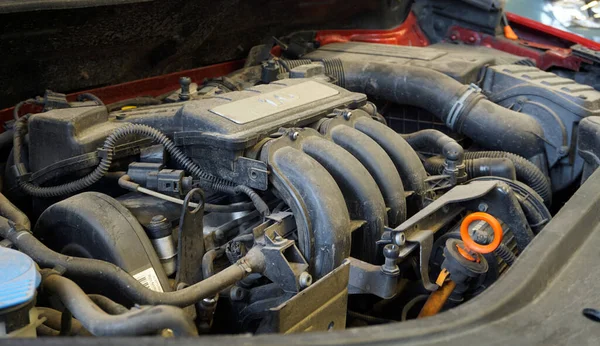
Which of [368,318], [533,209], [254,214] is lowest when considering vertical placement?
[368,318]

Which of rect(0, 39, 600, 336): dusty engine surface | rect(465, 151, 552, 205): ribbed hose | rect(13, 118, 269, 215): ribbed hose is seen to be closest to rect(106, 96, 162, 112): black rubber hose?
rect(0, 39, 600, 336): dusty engine surface

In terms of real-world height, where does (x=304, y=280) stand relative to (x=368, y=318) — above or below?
above

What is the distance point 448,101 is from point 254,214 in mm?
1013

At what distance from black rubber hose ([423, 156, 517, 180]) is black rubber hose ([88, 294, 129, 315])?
1.17 meters

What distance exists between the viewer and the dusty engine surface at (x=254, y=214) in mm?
1363

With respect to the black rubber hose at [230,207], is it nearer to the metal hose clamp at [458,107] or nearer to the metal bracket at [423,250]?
the metal bracket at [423,250]

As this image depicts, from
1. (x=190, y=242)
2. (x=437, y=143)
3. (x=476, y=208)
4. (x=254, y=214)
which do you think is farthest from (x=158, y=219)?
(x=437, y=143)

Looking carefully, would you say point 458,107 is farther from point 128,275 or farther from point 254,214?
point 128,275

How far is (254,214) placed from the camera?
168 centimetres

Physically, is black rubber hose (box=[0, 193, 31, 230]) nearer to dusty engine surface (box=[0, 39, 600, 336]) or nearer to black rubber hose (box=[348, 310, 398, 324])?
dusty engine surface (box=[0, 39, 600, 336])

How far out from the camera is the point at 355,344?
93 centimetres

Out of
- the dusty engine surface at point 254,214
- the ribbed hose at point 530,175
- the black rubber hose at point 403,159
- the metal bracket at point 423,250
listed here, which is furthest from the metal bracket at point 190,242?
the ribbed hose at point 530,175

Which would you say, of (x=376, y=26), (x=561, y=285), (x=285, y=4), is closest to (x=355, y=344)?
(x=561, y=285)

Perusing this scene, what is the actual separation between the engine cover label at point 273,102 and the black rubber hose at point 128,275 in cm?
41
